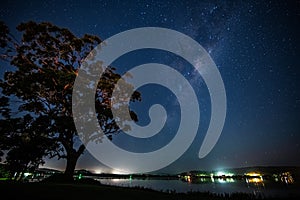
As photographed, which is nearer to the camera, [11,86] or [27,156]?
[11,86]

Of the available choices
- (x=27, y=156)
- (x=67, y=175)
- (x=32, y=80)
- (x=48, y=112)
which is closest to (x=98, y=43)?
(x=32, y=80)

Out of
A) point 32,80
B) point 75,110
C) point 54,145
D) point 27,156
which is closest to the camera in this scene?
point 32,80

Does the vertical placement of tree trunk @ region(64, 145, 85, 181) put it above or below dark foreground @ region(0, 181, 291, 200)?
above

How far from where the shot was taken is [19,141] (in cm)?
2092

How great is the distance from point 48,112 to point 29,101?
2.28m

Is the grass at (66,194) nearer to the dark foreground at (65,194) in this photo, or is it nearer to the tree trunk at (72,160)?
the dark foreground at (65,194)

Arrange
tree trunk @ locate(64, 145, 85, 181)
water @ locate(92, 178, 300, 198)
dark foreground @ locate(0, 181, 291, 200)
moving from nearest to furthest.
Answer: dark foreground @ locate(0, 181, 291, 200) → tree trunk @ locate(64, 145, 85, 181) → water @ locate(92, 178, 300, 198)

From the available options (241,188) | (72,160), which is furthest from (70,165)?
(241,188)

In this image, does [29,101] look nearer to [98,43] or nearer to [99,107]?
[99,107]

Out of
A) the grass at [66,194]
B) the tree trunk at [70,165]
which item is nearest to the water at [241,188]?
the grass at [66,194]

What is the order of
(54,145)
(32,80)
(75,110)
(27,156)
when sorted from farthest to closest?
(27,156)
(54,145)
(75,110)
(32,80)

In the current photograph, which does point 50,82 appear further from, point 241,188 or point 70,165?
point 241,188

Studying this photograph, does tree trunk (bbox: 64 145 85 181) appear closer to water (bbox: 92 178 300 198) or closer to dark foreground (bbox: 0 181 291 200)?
water (bbox: 92 178 300 198)

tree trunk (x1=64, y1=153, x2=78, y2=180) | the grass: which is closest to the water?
the grass
